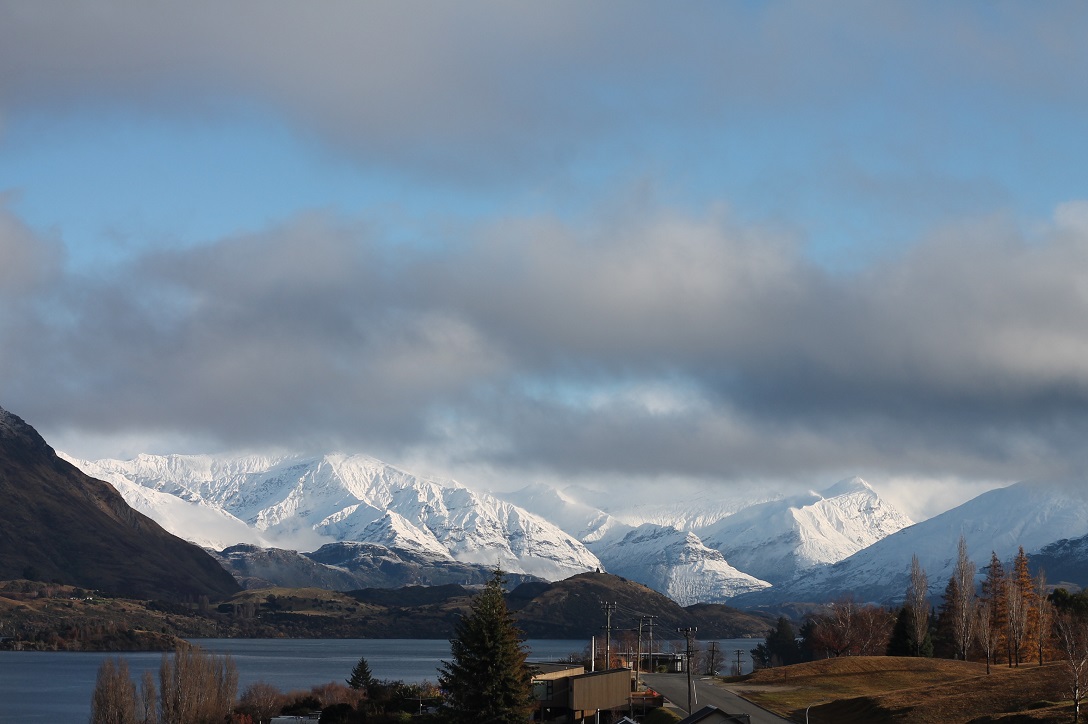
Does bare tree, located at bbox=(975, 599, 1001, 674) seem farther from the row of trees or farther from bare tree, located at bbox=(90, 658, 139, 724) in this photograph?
bare tree, located at bbox=(90, 658, 139, 724)

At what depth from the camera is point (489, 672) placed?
84.7 meters

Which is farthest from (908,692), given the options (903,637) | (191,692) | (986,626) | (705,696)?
(191,692)

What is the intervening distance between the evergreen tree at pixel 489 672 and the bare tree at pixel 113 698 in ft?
158

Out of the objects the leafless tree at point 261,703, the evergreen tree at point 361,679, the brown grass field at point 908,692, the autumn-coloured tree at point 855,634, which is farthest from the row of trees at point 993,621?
the leafless tree at point 261,703

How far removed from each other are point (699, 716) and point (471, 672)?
21536 mm

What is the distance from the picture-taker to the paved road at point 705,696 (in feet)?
312

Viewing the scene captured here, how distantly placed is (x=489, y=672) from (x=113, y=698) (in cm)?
5283

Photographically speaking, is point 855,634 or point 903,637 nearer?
point 903,637

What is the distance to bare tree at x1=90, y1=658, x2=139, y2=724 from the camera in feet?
390

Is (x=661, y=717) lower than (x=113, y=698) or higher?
lower

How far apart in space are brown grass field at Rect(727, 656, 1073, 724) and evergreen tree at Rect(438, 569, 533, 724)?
22.6 metres

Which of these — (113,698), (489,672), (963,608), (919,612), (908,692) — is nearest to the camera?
(489,672)

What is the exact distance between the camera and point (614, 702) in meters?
108

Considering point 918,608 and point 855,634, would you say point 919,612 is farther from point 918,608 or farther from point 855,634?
point 855,634
